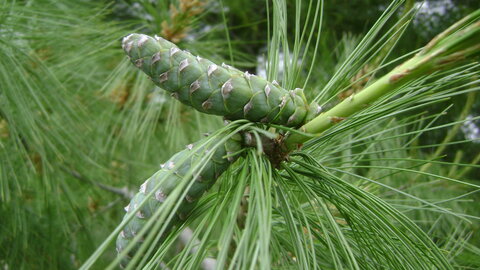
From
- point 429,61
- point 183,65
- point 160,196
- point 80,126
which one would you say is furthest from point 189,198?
point 80,126

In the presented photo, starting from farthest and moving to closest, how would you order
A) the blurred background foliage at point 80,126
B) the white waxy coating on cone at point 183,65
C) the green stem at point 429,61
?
the blurred background foliage at point 80,126
the white waxy coating on cone at point 183,65
the green stem at point 429,61


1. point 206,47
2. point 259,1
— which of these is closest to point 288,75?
point 206,47

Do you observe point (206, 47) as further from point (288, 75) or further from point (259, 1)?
point (259, 1)

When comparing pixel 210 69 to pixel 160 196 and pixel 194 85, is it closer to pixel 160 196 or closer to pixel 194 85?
pixel 194 85

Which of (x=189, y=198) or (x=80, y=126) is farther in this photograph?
(x=80, y=126)

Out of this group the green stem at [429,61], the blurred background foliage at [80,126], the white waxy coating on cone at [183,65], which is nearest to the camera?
the green stem at [429,61]

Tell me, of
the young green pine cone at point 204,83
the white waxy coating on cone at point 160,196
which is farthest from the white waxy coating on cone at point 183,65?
the white waxy coating on cone at point 160,196

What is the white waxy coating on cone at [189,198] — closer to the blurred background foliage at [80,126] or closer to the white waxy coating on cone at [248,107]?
the white waxy coating on cone at [248,107]

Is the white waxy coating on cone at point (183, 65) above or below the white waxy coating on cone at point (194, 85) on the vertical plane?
above
